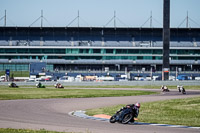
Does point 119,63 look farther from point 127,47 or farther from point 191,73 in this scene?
point 191,73

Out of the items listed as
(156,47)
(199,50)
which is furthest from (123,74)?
(199,50)

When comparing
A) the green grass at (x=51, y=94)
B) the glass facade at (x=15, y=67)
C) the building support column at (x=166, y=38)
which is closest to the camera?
the green grass at (x=51, y=94)

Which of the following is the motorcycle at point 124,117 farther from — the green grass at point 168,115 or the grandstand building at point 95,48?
the grandstand building at point 95,48

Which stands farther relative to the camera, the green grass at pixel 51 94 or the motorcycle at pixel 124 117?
the green grass at pixel 51 94

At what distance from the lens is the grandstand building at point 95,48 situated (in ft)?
371

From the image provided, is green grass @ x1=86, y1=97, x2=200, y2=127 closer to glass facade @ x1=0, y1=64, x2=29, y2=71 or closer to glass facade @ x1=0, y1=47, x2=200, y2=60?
glass facade @ x1=0, y1=47, x2=200, y2=60

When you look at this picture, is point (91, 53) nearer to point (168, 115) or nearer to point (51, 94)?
point (51, 94)

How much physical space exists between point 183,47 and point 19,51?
150ft

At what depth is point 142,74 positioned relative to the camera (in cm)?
10762

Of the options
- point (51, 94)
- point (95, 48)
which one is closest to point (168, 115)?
point (51, 94)

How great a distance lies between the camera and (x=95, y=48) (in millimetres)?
113625

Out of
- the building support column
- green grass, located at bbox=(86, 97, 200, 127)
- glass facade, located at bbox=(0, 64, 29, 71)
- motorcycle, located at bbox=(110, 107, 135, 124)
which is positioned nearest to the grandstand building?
glass facade, located at bbox=(0, 64, 29, 71)

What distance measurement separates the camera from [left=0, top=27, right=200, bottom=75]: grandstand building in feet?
371

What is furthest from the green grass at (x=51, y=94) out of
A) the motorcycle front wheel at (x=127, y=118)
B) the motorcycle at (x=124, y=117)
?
the motorcycle front wheel at (x=127, y=118)
